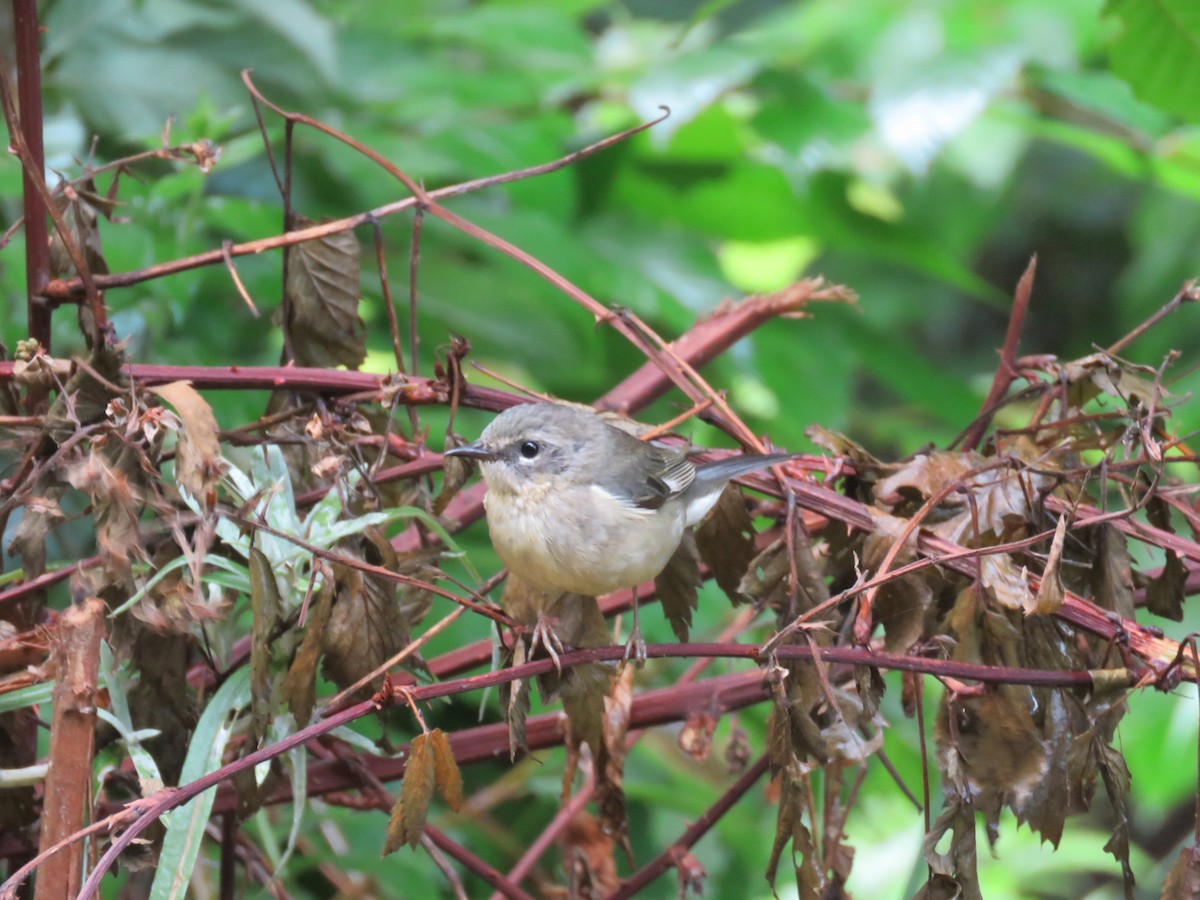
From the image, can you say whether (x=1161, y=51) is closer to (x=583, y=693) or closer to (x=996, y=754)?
(x=996, y=754)

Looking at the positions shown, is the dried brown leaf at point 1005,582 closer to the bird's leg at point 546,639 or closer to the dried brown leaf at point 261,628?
the bird's leg at point 546,639

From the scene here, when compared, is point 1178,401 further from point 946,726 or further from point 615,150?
point 615,150

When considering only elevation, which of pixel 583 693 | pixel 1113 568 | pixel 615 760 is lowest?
pixel 615 760

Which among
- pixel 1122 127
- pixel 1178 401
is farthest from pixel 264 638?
pixel 1122 127

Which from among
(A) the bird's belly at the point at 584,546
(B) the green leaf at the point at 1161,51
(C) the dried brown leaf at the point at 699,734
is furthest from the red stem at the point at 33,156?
(B) the green leaf at the point at 1161,51

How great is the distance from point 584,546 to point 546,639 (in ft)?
1.03

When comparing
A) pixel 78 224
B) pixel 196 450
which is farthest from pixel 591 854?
pixel 78 224

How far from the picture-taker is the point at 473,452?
207 centimetres

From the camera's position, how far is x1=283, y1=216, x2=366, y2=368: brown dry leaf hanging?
2.01m

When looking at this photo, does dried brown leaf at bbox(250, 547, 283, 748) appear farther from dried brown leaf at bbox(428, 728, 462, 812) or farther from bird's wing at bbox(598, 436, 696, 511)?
bird's wing at bbox(598, 436, 696, 511)

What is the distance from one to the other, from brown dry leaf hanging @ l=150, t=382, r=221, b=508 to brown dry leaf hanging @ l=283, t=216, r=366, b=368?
44 cm

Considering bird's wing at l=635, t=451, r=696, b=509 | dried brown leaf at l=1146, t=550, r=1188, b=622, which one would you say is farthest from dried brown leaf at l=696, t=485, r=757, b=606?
dried brown leaf at l=1146, t=550, r=1188, b=622

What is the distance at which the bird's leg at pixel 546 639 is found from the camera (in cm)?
177

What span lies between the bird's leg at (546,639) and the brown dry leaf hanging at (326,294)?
0.57m
